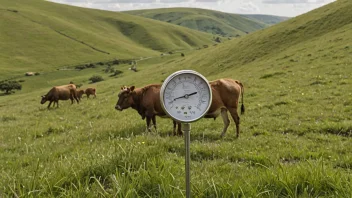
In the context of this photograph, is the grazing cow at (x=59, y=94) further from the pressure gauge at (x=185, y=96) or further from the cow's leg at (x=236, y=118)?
the pressure gauge at (x=185, y=96)

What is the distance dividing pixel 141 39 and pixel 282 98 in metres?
175

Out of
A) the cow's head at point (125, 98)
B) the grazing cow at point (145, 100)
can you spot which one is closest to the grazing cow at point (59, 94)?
the cow's head at point (125, 98)

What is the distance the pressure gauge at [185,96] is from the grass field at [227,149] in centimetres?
140

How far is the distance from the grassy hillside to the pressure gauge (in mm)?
102632

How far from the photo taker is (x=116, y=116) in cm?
1923

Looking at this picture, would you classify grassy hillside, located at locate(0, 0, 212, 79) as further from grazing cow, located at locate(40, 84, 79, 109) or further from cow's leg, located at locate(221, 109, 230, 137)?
cow's leg, located at locate(221, 109, 230, 137)

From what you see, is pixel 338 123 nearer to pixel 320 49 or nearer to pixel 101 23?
pixel 320 49

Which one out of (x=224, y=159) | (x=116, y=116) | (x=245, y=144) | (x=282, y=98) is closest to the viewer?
(x=224, y=159)

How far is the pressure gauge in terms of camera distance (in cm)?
482

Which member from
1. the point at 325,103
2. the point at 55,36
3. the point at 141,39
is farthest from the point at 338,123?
the point at 141,39

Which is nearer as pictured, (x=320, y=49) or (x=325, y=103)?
(x=325, y=103)

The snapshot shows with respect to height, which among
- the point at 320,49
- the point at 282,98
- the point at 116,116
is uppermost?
the point at 320,49

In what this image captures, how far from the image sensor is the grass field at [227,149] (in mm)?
5508

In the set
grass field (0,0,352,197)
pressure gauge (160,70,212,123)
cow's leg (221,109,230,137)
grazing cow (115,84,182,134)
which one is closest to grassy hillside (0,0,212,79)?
grass field (0,0,352,197)
